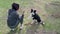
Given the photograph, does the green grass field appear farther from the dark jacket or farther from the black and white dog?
the dark jacket

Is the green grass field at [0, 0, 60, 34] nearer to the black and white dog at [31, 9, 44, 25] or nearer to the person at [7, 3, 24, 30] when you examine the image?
the black and white dog at [31, 9, 44, 25]

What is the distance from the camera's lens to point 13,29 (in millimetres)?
6312

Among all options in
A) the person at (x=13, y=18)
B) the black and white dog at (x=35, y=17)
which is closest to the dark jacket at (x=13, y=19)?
the person at (x=13, y=18)

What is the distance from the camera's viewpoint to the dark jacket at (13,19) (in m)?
6.02

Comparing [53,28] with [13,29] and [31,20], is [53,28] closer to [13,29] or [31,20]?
[31,20]

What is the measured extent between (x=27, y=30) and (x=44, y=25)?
0.70 m

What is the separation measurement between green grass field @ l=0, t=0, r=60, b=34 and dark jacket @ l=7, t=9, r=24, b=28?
1.14 ft

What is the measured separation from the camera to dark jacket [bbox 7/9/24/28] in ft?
19.7

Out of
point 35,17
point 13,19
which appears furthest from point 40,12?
point 13,19

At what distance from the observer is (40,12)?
24.5 ft

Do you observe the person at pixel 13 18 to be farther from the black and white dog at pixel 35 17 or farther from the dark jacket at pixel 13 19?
the black and white dog at pixel 35 17

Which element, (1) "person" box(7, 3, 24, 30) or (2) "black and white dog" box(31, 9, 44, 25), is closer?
(1) "person" box(7, 3, 24, 30)

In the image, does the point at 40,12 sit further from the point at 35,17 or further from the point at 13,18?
the point at 13,18

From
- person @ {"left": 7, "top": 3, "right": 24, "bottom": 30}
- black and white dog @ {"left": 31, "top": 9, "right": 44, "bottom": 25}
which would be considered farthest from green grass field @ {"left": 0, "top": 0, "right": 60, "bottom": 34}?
person @ {"left": 7, "top": 3, "right": 24, "bottom": 30}
